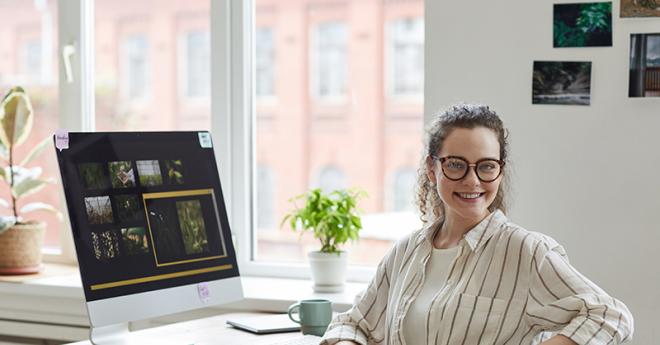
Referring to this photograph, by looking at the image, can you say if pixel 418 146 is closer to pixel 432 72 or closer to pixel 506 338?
pixel 432 72

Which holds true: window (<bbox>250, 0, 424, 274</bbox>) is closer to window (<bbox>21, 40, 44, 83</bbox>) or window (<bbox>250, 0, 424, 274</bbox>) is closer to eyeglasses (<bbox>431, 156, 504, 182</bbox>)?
window (<bbox>21, 40, 44, 83</bbox>)

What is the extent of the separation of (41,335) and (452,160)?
1.77 metres

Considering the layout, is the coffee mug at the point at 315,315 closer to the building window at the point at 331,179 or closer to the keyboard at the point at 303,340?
the keyboard at the point at 303,340

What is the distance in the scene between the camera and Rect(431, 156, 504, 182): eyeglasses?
6.77 feet

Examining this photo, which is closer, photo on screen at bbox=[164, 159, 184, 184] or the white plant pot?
photo on screen at bbox=[164, 159, 184, 184]

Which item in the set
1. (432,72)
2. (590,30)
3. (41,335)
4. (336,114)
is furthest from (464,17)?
(41,335)

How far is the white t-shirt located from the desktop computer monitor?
0.58 meters

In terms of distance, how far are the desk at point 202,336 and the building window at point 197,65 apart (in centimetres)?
107

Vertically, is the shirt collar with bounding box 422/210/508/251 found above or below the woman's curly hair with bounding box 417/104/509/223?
below

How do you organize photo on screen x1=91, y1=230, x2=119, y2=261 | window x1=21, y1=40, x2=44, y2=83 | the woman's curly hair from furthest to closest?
window x1=21, y1=40, x2=44, y2=83
photo on screen x1=91, y1=230, x2=119, y2=261
the woman's curly hair

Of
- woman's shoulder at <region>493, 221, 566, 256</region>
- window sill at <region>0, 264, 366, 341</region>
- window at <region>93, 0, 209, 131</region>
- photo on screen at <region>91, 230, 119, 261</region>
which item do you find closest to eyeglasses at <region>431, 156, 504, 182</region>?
woman's shoulder at <region>493, 221, 566, 256</region>

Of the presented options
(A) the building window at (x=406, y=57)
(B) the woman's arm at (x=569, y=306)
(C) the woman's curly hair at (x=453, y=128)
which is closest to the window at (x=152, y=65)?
(A) the building window at (x=406, y=57)

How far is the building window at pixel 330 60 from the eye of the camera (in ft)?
10.6

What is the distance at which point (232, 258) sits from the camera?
251 cm
